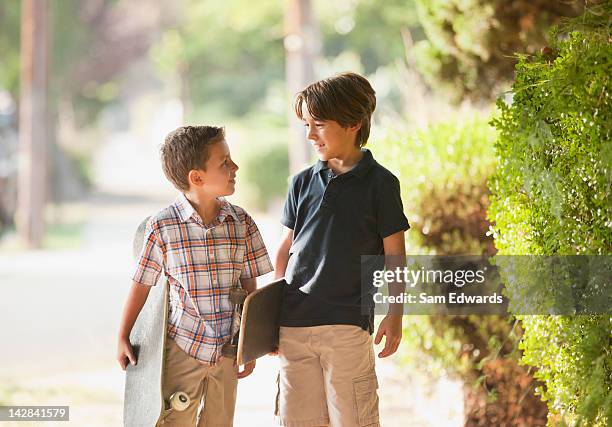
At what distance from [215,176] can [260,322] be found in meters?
0.49

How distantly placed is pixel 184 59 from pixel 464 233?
2365 centimetres

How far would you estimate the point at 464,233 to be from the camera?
450cm

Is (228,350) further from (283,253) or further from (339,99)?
(339,99)

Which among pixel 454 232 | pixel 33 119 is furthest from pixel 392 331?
pixel 33 119

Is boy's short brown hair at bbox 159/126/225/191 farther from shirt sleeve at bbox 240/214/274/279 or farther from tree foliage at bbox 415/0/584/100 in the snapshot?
tree foliage at bbox 415/0/584/100

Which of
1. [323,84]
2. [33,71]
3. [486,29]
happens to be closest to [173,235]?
[323,84]

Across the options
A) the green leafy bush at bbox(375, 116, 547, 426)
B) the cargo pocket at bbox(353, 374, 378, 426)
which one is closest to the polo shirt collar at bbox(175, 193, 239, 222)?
the cargo pocket at bbox(353, 374, 378, 426)

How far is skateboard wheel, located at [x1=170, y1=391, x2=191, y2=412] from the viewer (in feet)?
9.03

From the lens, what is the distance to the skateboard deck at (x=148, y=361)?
273 cm

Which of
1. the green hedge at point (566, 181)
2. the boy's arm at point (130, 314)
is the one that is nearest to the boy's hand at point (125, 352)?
the boy's arm at point (130, 314)

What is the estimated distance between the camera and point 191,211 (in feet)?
9.27

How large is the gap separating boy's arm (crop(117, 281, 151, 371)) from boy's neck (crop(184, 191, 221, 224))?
0.95 feet

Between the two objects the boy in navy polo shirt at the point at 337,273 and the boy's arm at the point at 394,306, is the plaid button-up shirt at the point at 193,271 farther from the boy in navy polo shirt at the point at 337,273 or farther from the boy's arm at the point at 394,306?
the boy's arm at the point at 394,306

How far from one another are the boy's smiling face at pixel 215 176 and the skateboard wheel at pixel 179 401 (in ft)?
2.10
